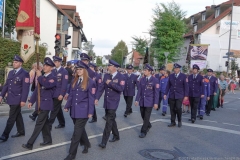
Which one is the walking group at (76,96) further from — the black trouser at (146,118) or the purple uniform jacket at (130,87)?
the purple uniform jacket at (130,87)

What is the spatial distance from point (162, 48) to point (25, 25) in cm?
3900

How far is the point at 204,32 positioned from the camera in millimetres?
50750

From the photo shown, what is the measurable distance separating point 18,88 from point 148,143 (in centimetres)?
333

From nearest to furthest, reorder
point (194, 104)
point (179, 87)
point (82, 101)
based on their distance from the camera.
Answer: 1. point (82, 101)
2. point (179, 87)
3. point (194, 104)

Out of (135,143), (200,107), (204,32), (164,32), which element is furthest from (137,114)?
(204,32)

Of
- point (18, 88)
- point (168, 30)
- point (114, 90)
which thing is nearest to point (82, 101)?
point (114, 90)

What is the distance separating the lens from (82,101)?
254 inches

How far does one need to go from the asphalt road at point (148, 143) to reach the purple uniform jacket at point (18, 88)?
948 millimetres

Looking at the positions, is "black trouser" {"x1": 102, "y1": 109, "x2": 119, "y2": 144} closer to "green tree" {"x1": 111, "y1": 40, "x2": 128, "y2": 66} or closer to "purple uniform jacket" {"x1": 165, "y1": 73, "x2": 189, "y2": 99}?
"purple uniform jacket" {"x1": 165, "y1": 73, "x2": 189, "y2": 99}

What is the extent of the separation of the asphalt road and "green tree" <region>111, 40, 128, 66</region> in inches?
4473

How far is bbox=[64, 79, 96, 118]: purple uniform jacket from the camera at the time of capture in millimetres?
6390

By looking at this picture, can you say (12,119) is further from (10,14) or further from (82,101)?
(10,14)

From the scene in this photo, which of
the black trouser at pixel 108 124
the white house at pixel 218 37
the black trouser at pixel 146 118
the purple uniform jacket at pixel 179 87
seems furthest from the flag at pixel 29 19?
the white house at pixel 218 37

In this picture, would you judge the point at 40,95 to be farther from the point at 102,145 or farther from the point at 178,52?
the point at 178,52
